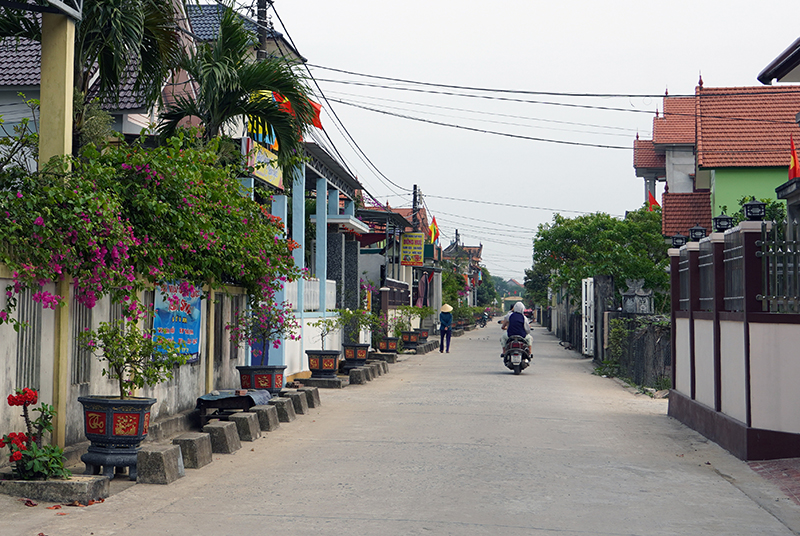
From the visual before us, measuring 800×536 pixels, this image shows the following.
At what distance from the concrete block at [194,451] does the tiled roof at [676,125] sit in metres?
28.9

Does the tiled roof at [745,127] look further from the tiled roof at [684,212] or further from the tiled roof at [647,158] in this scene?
the tiled roof at [647,158]

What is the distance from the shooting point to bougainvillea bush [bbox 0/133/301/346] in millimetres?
7109

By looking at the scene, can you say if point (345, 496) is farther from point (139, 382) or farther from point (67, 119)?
point (67, 119)

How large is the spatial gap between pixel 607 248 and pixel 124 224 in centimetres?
2639

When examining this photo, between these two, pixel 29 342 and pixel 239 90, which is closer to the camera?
pixel 29 342

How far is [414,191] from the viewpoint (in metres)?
44.5

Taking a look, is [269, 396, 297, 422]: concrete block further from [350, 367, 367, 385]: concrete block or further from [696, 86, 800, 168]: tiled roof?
[696, 86, 800, 168]: tiled roof

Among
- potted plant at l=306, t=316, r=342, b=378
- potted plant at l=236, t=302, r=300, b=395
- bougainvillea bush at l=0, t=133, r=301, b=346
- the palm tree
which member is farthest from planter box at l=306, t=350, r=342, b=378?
bougainvillea bush at l=0, t=133, r=301, b=346

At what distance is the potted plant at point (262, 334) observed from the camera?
41.5ft

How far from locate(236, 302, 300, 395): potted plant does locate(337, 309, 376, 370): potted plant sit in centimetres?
528

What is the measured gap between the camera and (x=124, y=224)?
812 centimetres

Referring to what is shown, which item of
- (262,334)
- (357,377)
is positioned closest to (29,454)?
(262,334)

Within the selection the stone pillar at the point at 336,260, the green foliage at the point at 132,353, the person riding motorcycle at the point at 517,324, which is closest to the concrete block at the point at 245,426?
the green foliage at the point at 132,353

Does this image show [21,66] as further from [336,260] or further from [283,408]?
[283,408]
